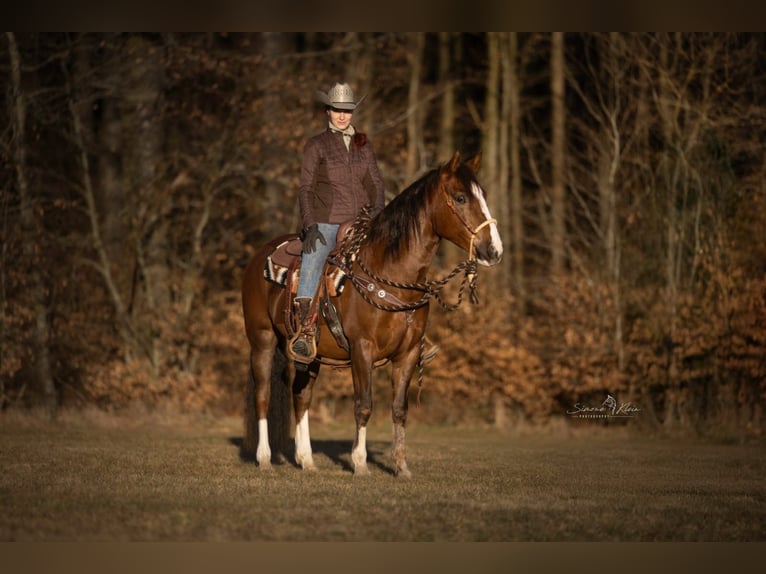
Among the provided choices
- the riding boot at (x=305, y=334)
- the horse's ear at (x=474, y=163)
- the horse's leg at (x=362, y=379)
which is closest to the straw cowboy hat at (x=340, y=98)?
the horse's ear at (x=474, y=163)

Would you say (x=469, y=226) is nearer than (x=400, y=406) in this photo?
Yes

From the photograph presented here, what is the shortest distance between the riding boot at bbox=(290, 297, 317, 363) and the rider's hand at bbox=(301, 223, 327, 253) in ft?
1.55

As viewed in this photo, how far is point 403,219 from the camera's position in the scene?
372 inches

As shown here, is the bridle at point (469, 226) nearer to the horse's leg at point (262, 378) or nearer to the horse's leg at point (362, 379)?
the horse's leg at point (362, 379)

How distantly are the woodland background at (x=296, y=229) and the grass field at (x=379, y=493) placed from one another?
2676mm

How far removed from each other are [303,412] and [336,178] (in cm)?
247

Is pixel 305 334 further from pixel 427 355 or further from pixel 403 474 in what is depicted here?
pixel 403 474

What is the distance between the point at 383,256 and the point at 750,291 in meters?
8.09

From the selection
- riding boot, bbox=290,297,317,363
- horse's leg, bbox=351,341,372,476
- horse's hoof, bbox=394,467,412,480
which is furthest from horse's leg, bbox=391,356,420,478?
riding boot, bbox=290,297,317,363

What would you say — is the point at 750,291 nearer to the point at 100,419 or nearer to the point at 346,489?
the point at 346,489

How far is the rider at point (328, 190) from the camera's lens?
9883 millimetres

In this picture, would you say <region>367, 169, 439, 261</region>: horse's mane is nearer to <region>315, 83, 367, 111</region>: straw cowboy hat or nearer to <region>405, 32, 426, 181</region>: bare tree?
<region>315, 83, 367, 111</region>: straw cowboy hat

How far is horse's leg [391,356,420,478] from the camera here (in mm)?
9727

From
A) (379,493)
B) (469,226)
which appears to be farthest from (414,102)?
(379,493)
